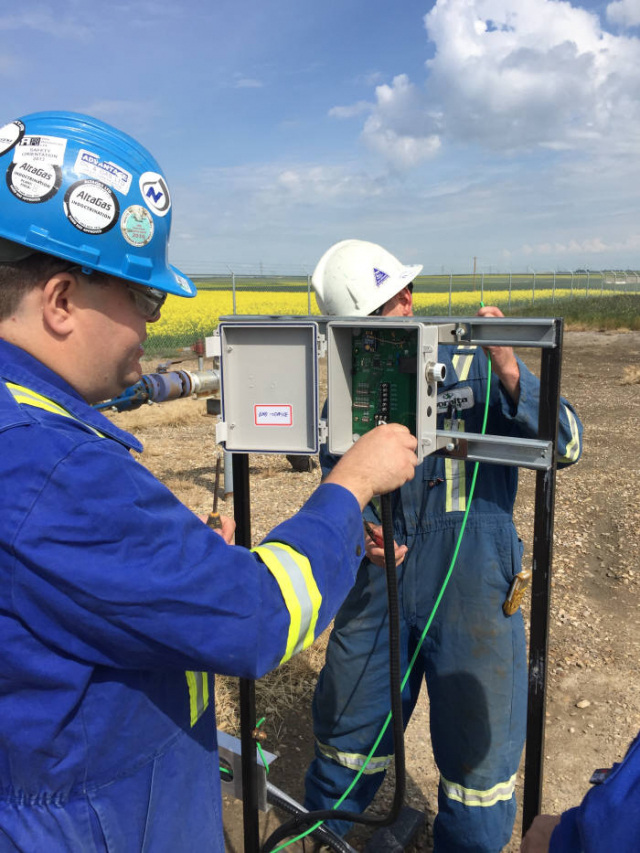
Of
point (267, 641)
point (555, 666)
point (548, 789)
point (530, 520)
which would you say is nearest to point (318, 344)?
point (267, 641)

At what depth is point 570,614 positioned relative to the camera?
169 inches

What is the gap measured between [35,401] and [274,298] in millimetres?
22832

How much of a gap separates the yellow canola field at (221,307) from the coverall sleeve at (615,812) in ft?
35.8

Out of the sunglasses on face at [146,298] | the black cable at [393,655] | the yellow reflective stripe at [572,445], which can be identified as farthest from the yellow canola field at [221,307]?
the sunglasses on face at [146,298]

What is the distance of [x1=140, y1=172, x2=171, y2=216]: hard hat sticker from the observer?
1284mm

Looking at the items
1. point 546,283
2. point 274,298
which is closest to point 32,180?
point 274,298

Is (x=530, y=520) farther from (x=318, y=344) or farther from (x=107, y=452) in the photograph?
(x=107, y=452)

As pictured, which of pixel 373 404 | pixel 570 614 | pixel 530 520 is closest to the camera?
pixel 373 404

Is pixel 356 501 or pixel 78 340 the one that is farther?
pixel 356 501

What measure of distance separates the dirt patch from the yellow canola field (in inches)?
207

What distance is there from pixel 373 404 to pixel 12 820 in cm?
121

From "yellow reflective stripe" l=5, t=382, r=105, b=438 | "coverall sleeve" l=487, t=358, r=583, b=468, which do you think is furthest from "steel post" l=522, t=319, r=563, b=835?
"yellow reflective stripe" l=5, t=382, r=105, b=438

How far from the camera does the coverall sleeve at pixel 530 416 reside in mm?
2018

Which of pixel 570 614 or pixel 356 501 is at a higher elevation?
pixel 356 501
